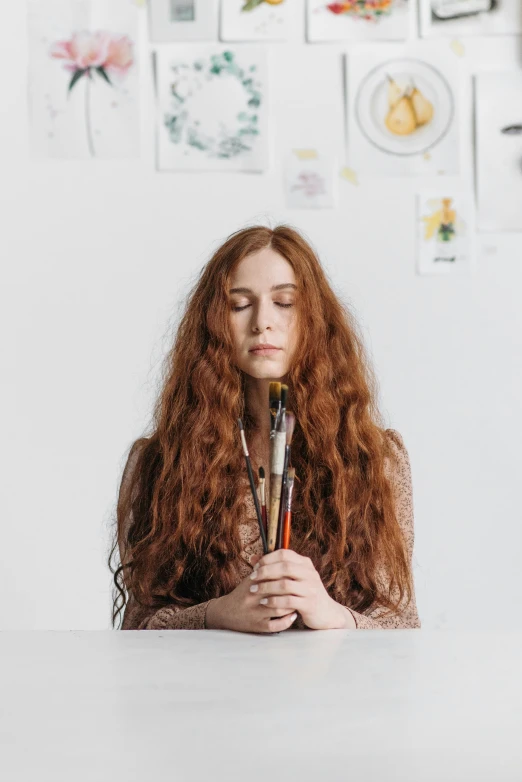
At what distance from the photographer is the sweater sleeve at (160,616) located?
0.91 m

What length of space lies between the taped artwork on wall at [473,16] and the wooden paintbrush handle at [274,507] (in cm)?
123

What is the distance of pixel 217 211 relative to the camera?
70.0 inches

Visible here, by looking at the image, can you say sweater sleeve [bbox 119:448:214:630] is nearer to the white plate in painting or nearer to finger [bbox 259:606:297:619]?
finger [bbox 259:606:297:619]

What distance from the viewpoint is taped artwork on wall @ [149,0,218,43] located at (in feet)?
5.71

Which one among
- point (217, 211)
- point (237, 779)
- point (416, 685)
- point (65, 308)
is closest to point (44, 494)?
point (65, 308)

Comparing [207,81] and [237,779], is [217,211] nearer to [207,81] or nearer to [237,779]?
[207,81]

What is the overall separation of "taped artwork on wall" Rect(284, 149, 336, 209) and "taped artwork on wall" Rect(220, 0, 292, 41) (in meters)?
0.22

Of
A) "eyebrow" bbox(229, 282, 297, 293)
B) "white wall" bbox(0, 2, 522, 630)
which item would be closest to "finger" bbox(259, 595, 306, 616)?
"eyebrow" bbox(229, 282, 297, 293)

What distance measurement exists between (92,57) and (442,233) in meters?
0.74

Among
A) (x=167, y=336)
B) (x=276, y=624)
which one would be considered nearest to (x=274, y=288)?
(x=276, y=624)

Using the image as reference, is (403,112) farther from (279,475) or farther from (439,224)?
(279,475)

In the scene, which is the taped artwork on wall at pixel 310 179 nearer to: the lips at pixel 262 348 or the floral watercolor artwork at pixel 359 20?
the floral watercolor artwork at pixel 359 20

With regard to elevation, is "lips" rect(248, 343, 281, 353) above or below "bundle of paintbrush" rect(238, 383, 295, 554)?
above

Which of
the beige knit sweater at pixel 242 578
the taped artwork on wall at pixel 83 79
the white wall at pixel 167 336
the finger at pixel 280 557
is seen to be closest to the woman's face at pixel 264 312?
the beige knit sweater at pixel 242 578
